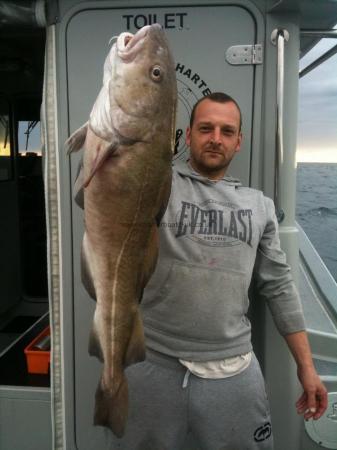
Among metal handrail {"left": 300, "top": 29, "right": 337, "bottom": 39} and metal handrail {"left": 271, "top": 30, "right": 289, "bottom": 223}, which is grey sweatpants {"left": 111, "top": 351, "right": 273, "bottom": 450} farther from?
metal handrail {"left": 300, "top": 29, "right": 337, "bottom": 39}

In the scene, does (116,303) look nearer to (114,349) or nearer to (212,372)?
(114,349)

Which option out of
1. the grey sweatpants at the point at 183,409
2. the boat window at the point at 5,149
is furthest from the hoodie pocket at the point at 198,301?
the boat window at the point at 5,149

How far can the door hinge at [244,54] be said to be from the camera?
7.48 ft

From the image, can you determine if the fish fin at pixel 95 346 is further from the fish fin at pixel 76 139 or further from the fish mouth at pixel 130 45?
the fish mouth at pixel 130 45

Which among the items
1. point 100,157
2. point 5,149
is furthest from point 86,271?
point 5,149

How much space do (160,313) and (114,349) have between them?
0.32 meters

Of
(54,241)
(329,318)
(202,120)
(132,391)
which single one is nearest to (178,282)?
(132,391)

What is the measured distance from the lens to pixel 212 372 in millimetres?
1880

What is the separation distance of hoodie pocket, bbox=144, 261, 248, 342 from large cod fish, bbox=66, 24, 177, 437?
28 cm

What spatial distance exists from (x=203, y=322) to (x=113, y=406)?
0.52m

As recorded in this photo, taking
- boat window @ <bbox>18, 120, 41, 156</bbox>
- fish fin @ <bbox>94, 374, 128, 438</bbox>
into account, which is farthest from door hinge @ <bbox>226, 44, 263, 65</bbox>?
boat window @ <bbox>18, 120, 41, 156</bbox>

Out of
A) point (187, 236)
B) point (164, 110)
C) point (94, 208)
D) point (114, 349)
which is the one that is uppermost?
point (164, 110)

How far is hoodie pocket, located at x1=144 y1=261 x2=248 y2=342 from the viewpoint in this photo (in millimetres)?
1847

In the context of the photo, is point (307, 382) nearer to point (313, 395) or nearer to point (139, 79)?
point (313, 395)
